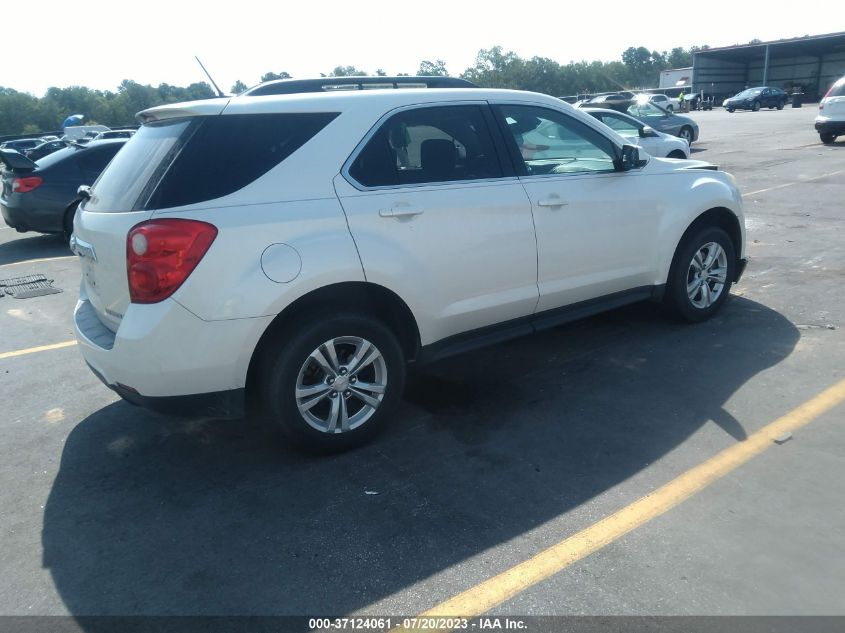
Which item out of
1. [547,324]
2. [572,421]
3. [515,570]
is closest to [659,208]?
[547,324]

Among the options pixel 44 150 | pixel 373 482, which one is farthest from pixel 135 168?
pixel 44 150

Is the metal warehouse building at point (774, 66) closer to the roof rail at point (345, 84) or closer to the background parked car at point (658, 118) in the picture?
the background parked car at point (658, 118)

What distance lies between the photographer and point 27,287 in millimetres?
8133

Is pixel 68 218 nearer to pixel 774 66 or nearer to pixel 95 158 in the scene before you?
pixel 95 158

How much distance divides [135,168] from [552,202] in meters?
2.49

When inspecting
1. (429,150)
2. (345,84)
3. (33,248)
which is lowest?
(33,248)

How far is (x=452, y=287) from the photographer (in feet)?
13.6

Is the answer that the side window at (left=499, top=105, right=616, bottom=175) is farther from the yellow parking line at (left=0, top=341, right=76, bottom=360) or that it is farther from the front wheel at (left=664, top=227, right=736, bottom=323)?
the yellow parking line at (left=0, top=341, right=76, bottom=360)

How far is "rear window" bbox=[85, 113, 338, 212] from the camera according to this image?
3.44 meters

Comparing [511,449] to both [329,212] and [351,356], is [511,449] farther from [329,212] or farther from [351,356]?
[329,212]

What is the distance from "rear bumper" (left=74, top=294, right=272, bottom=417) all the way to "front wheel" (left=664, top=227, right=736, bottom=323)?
3.37 m

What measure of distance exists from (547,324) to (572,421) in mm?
784

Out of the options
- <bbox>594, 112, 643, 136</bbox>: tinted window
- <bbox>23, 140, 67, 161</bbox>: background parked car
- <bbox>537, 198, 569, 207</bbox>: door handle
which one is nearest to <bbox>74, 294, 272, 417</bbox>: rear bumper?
<bbox>537, 198, 569, 207</bbox>: door handle

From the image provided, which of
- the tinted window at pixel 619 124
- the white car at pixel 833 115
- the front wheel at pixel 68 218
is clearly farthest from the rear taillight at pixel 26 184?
the white car at pixel 833 115
